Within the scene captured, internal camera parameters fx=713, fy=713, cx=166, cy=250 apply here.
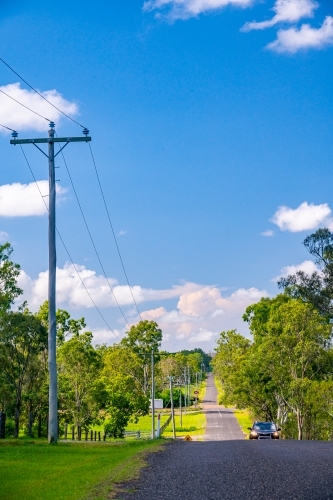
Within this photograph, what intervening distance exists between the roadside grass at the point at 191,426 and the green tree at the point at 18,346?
2723cm

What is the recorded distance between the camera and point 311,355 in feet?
191

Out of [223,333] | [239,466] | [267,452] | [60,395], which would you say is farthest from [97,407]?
[239,466]

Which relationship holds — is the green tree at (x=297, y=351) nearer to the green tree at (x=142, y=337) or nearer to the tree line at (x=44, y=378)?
the tree line at (x=44, y=378)

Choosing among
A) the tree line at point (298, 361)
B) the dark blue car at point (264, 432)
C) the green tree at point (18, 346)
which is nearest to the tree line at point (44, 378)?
the green tree at point (18, 346)

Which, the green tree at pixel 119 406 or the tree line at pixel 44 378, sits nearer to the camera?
the tree line at pixel 44 378

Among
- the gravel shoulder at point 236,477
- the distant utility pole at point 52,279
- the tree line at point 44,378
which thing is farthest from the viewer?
the tree line at point 44,378

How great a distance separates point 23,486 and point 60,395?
46.3 m

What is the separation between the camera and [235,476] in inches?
642

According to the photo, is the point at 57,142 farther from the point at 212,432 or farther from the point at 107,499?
the point at 212,432

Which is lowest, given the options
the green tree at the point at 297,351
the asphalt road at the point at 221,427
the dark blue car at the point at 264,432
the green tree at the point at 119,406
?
the asphalt road at the point at 221,427

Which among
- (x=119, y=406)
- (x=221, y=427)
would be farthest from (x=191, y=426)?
(x=119, y=406)

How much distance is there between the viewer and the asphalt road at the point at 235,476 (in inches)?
538

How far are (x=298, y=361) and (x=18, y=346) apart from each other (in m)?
23.1

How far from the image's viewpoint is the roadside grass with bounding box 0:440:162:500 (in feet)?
47.0
